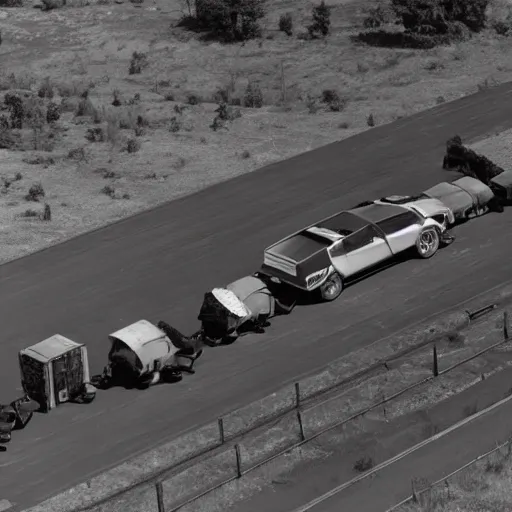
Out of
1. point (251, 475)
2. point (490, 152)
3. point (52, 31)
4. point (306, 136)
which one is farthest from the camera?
point (52, 31)

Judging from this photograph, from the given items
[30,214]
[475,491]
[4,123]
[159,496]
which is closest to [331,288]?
[475,491]

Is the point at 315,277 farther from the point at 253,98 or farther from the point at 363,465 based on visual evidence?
the point at 253,98

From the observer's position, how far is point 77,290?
31438 mm

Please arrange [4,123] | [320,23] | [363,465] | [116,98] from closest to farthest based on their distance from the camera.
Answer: [363,465]
[4,123]
[116,98]
[320,23]

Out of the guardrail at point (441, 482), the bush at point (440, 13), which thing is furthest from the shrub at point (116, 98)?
the guardrail at point (441, 482)

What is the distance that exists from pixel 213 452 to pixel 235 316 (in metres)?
4.97

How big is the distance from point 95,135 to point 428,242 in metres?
17.0

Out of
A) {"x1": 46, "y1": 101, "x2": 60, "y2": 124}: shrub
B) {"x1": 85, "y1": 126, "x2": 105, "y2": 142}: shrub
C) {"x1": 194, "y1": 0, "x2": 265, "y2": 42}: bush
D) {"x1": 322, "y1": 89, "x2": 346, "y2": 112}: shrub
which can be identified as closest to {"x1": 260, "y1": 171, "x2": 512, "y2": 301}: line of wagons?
{"x1": 322, "y1": 89, "x2": 346, "y2": 112}: shrub

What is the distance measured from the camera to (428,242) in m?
31.5

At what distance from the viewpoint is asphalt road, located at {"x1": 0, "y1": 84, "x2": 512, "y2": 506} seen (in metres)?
24.3

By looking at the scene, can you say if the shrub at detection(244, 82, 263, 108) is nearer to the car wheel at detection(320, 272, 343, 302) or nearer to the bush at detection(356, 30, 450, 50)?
the bush at detection(356, 30, 450, 50)

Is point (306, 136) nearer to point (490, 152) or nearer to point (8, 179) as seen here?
point (490, 152)

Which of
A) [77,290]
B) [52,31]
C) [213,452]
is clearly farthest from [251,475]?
[52,31]

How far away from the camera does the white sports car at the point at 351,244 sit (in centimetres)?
2911
